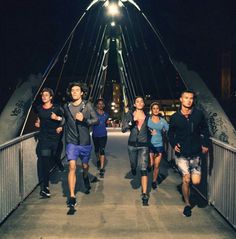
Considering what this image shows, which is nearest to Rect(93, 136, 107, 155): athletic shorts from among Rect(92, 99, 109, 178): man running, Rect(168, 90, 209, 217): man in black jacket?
Rect(92, 99, 109, 178): man running

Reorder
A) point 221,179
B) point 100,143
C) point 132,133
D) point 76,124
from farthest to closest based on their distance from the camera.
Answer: point 100,143 → point 132,133 → point 76,124 → point 221,179

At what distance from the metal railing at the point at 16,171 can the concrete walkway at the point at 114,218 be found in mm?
158

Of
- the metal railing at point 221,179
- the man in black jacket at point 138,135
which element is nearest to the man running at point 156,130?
the man in black jacket at point 138,135

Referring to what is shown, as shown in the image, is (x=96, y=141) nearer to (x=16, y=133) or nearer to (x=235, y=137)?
(x=16, y=133)

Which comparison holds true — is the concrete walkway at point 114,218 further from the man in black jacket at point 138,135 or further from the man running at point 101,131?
the man running at point 101,131

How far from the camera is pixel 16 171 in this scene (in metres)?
5.87

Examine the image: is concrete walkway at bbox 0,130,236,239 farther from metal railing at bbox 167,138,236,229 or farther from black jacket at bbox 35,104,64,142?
black jacket at bbox 35,104,64,142

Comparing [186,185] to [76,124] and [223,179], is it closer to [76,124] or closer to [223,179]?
[223,179]

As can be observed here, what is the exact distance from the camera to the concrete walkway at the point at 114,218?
4.69m

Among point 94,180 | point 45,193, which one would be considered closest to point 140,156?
point 45,193

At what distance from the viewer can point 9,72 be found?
47.6m

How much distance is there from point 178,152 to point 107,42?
40683mm

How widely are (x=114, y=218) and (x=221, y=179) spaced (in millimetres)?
1540

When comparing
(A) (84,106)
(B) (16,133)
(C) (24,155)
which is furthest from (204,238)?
(B) (16,133)
